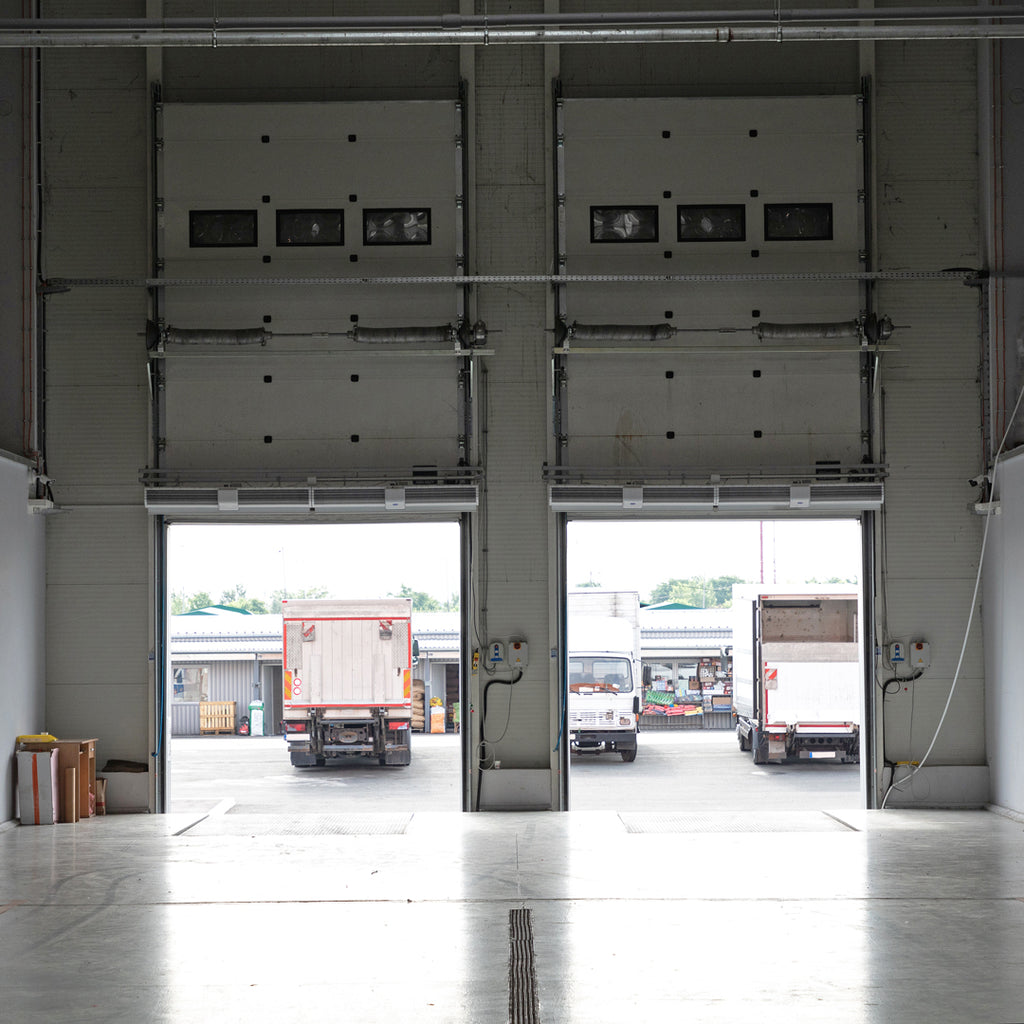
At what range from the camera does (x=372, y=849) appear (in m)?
9.56

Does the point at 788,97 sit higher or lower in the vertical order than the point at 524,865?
higher

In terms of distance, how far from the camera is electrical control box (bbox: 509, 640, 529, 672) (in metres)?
11.7

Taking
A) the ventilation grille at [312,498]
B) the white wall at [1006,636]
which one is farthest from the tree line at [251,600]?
the white wall at [1006,636]

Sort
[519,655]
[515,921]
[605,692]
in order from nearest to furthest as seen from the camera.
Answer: [515,921] → [519,655] → [605,692]

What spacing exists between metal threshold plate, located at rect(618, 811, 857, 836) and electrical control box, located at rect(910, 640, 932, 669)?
6.02 ft

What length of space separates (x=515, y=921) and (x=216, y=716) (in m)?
19.1

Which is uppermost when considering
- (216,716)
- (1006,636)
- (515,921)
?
(1006,636)

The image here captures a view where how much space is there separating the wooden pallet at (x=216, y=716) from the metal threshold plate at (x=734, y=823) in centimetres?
1549

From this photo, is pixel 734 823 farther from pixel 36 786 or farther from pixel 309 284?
pixel 309 284

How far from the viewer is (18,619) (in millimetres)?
11234

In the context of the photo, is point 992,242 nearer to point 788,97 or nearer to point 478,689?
point 788,97

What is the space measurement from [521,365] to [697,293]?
2009 mm

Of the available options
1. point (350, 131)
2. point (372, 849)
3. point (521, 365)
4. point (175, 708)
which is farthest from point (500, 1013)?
point (175, 708)

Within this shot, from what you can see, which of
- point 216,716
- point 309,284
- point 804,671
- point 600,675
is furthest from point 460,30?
point 216,716
